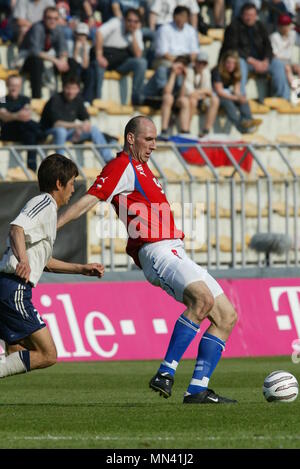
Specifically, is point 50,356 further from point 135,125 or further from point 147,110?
point 147,110

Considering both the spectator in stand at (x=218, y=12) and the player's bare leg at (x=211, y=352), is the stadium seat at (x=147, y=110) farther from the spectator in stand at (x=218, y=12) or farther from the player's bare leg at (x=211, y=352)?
the player's bare leg at (x=211, y=352)

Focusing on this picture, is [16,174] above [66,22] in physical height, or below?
below

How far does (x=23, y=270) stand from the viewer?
9.56 meters

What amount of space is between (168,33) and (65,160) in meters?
13.0

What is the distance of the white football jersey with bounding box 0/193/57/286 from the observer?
9.93 m

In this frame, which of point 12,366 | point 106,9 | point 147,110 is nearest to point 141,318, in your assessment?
point 147,110

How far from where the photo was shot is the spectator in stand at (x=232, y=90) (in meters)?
22.7

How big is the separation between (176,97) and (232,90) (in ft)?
4.05

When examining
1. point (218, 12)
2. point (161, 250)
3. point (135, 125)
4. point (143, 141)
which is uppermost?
point (135, 125)

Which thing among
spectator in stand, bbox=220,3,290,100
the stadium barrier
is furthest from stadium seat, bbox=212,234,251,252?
spectator in stand, bbox=220,3,290,100

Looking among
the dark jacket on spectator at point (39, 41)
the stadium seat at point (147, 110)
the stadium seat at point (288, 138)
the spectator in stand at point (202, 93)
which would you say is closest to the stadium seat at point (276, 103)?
the stadium seat at point (288, 138)

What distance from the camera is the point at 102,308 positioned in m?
16.6
